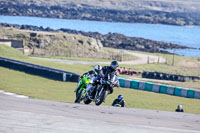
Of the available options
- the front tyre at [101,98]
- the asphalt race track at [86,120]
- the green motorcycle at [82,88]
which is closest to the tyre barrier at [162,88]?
the green motorcycle at [82,88]

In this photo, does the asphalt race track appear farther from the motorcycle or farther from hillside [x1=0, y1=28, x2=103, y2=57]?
hillside [x1=0, y1=28, x2=103, y2=57]

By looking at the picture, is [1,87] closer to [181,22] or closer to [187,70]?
[187,70]

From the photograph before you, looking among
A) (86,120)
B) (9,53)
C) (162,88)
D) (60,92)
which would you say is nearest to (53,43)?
(9,53)

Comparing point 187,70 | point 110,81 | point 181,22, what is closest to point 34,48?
point 187,70

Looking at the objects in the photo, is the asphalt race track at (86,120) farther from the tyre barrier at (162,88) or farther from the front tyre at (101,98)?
the tyre barrier at (162,88)

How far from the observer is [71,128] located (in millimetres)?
7820

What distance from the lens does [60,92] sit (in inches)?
880

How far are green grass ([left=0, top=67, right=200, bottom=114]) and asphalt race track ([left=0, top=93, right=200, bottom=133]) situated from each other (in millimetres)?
8330

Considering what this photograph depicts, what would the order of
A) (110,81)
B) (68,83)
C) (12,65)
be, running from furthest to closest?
(12,65) → (68,83) → (110,81)

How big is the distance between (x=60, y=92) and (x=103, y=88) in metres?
9.09

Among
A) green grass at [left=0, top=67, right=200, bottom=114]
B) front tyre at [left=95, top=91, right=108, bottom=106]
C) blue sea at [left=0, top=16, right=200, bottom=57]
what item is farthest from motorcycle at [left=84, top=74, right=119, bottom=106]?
blue sea at [left=0, top=16, right=200, bottom=57]

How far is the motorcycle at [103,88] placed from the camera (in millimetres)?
13352

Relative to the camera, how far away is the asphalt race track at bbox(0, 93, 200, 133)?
25.6ft

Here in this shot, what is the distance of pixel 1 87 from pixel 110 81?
28.7ft
